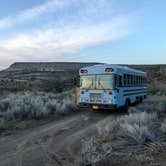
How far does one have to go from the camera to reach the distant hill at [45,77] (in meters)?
37.6

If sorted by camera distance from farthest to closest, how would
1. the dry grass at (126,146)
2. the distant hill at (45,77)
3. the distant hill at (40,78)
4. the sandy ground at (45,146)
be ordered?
the distant hill at (45,77) < the distant hill at (40,78) < the sandy ground at (45,146) < the dry grass at (126,146)

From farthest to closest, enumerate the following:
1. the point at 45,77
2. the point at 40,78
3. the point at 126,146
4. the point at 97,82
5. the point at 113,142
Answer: the point at 45,77, the point at 40,78, the point at 97,82, the point at 113,142, the point at 126,146

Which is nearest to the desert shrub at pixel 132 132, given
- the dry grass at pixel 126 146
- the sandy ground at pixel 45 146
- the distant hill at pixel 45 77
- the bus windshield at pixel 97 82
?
Answer: the dry grass at pixel 126 146

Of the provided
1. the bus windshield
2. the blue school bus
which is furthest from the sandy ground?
the bus windshield

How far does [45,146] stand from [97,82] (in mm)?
6545

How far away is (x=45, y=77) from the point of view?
48.1 meters

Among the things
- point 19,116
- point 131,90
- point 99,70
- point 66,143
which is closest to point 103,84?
point 99,70

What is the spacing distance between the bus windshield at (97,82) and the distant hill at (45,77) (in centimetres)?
Answer: 94

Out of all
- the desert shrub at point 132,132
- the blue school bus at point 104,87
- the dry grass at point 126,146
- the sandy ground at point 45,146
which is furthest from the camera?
the blue school bus at point 104,87

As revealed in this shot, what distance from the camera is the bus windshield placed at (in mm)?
11848

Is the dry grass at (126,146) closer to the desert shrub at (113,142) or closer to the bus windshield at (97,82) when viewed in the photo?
the desert shrub at (113,142)

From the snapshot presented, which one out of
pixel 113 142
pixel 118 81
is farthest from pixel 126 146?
pixel 118 81

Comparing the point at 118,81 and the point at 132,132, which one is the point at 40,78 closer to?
the point at 118,81

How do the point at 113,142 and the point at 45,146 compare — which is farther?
the point at 45,146
